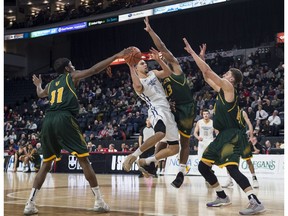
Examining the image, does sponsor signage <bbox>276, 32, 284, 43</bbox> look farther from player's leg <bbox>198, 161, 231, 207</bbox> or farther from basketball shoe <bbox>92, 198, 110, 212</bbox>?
basketball shoe <bbox>92, 198, 110, 212</bbox>

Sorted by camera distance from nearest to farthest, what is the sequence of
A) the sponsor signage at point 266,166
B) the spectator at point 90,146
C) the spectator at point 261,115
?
the sponsor signage at point 266,166
the spectator at point 261,115
the spectator at point 90,146

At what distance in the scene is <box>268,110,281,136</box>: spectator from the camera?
51.5 ft

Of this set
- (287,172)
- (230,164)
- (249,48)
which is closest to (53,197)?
(230,164)

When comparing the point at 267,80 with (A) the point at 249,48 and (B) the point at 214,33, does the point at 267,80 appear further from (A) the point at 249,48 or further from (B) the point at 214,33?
(B) the point at 214,33

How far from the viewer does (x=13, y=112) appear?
97.7 ft

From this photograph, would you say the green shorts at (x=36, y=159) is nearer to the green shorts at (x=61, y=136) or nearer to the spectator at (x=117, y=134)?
the spectator at (x=117, y=134)

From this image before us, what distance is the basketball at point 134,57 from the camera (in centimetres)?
599

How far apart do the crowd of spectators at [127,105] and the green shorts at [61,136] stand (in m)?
10.4

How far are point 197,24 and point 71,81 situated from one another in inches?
922

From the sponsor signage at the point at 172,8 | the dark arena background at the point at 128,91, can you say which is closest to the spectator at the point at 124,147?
the dark arena background at the point at 128,91

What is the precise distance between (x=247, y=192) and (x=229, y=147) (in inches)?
25.0

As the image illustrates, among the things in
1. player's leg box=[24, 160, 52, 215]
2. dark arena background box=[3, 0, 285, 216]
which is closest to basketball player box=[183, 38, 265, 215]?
dark arena background box=[3, 0, 285, 216]

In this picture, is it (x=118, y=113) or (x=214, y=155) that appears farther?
(x=118, y=113)

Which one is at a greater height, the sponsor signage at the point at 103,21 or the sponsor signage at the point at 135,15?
the sponsor signage at the point at 103,21
